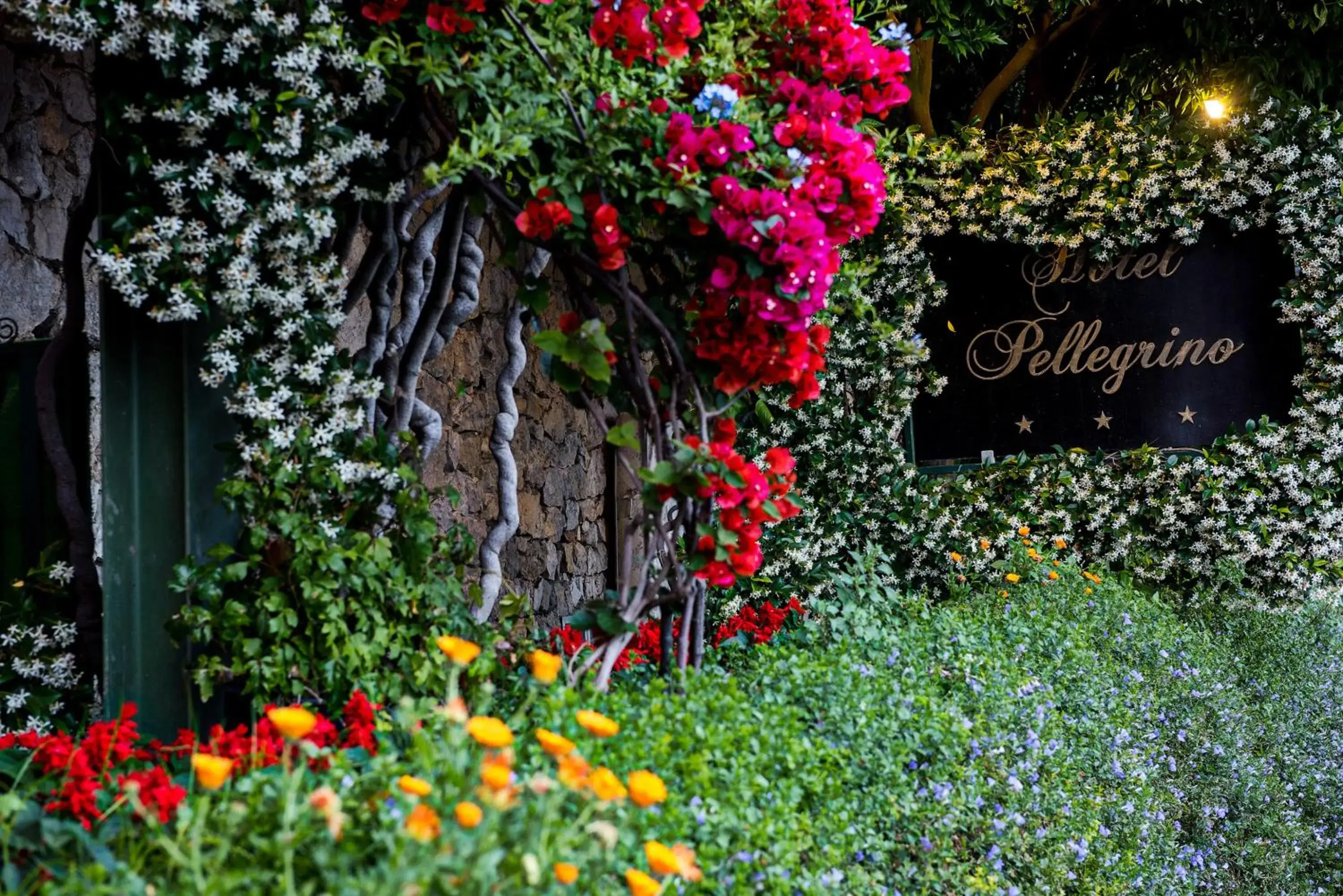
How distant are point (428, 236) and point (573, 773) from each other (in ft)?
5.18

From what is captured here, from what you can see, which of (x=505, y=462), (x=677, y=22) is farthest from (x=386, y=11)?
(x=505, y=462)

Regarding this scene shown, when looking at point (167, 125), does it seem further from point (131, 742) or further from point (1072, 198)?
point (1072, 198)

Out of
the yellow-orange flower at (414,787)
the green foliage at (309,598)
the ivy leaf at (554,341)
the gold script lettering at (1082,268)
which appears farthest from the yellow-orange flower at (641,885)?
the gold script lettering at (1082,268)

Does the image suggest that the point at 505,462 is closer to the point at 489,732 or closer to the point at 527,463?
the point at 527,463

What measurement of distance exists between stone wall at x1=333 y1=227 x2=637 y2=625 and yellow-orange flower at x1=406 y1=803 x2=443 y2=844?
237 centimetres

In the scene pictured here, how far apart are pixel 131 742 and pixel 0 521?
5.14 feet

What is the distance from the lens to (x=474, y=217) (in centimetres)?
252

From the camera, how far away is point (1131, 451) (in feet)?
16.9

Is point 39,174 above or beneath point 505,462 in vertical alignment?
above

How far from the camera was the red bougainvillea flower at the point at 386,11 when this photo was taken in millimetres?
1888

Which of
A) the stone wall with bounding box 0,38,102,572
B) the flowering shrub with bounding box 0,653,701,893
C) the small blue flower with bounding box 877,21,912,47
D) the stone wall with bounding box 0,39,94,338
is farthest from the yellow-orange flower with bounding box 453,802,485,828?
the stone wall with bounding box 0,39,94,338

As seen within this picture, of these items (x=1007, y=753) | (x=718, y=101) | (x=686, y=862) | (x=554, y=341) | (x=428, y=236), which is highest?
(x=718, y=101)

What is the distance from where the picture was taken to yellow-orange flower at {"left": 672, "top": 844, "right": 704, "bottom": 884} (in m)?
1.16

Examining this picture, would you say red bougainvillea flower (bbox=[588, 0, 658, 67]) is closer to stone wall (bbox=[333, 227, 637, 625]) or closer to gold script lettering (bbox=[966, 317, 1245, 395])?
stone wall (bbox=[333, 227, 637, 625])
